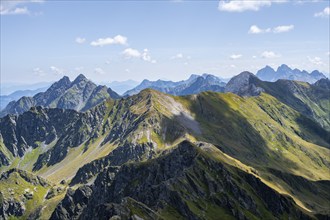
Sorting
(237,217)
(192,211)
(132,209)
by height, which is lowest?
(237,217)

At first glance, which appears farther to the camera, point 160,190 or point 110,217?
point 160,190

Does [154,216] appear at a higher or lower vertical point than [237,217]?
higher

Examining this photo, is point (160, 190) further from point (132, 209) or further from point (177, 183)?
point (132, 209)

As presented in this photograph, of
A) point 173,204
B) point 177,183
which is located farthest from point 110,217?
point 177,183

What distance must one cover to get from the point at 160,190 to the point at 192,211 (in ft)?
59.9

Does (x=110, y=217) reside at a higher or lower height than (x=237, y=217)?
higher

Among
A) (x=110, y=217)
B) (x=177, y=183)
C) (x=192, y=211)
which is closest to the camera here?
(x=110, y=217)

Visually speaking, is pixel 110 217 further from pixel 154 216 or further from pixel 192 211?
pixel 192 211

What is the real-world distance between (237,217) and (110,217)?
75.1 metres

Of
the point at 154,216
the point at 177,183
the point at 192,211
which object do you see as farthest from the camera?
the point at 177,183

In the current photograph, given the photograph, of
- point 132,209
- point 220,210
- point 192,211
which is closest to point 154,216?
point 132,209

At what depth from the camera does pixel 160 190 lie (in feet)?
630

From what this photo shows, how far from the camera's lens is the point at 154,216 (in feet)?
536

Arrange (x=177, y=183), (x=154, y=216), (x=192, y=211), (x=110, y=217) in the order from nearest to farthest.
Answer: (x=110, y=217), (x=154, y=216), (x=192, y=211), (x=177, y=183)
